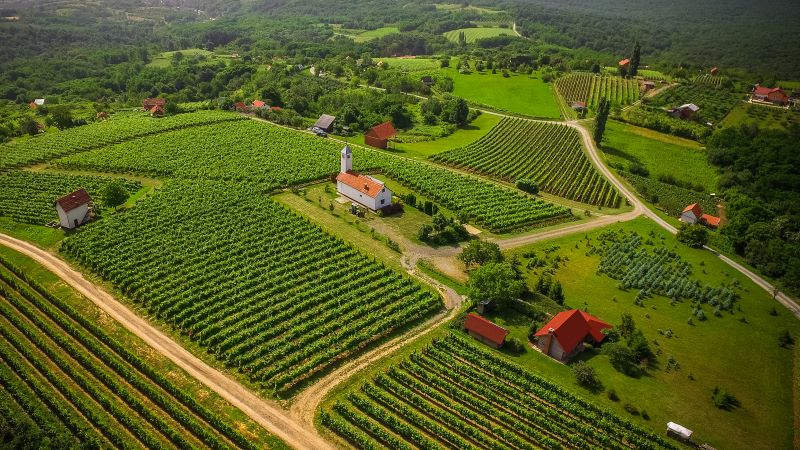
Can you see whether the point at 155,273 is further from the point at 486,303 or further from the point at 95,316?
the point at 486,303

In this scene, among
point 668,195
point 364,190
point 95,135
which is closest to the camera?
point 364,190

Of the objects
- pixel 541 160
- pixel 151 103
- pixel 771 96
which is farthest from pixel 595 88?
pixel 151 103

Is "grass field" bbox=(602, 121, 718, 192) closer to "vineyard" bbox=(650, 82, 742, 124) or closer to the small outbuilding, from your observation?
"vineyard" bbox=(650, 82, 742, 124)

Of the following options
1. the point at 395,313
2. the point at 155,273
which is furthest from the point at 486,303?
the point at 155,273

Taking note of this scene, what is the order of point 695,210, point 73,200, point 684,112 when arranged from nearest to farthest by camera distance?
point 73,200 → point 695,210 → point 684,112

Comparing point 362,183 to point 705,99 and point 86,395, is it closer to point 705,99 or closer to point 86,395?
point 86,395

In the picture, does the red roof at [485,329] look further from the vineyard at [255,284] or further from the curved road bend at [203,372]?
the curved road bend at [203,372]
